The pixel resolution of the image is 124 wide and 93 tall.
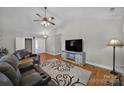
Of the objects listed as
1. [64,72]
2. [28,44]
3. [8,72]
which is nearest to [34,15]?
[28,44]

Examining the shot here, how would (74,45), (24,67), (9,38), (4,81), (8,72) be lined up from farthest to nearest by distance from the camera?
1. (24,67)
2. (74,45)
3. (9,38)
4. (8,72)
5. (4,81)

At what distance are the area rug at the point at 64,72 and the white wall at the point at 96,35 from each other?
205 millimetres

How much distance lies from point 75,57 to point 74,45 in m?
0.15

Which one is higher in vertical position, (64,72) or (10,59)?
(10,59)

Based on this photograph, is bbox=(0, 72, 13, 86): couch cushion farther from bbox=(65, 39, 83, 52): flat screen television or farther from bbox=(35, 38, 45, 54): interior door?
bbox=(65, 39, 83, 52): flat screen television

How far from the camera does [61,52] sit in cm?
123

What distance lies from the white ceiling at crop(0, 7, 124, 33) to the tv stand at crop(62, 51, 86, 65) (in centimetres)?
38

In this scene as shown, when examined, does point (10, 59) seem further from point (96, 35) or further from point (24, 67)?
point (96, 35)

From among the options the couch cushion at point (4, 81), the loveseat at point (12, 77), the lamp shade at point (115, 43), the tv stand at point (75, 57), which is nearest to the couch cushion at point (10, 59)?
the loveseat at point (12, 77)

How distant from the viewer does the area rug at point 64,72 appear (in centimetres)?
124

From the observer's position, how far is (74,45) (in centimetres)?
123

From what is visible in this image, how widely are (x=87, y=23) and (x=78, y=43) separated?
25 cm

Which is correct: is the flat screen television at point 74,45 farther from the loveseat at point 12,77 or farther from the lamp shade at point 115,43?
the loveseat at point 12,77

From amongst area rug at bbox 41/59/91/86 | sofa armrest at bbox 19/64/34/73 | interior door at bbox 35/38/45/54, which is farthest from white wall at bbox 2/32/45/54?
area rug at bbox 41/59/91/86
